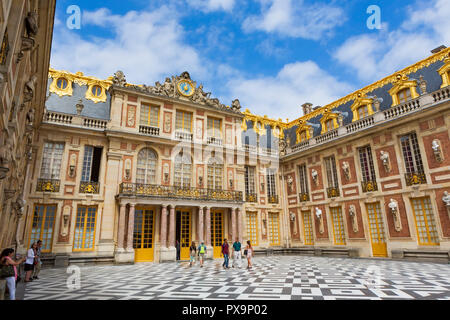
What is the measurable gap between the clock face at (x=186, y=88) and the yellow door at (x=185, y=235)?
7945 mm

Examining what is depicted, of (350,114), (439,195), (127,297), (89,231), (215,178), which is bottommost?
(127,297)

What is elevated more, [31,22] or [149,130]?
[149,130]

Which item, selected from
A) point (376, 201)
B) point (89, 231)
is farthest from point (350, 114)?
point (89, 231)

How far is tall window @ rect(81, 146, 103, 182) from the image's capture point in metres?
15.4

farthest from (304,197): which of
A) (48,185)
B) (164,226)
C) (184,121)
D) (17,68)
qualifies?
(17,68)

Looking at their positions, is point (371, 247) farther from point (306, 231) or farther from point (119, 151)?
point (119, 151)

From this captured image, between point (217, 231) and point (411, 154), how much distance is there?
471 inches

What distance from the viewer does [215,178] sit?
62.1 ft

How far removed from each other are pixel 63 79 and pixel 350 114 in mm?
18136

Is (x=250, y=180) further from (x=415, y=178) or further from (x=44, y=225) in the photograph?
(x=44, y=225)

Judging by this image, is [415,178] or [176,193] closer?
[415,178]

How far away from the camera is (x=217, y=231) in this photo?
60.2 feet

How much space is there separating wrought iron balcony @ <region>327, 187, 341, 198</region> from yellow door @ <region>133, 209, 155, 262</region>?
11095 millimetres
